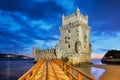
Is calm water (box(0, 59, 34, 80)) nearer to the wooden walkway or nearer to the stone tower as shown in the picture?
the stone tower

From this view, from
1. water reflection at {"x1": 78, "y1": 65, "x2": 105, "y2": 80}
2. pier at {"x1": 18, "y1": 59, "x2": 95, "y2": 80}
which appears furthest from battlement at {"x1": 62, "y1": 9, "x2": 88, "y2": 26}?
pier at {"x1": 18, "y1": 59, "x2": 95, "y2": 80}

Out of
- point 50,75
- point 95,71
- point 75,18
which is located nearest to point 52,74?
point 50,75

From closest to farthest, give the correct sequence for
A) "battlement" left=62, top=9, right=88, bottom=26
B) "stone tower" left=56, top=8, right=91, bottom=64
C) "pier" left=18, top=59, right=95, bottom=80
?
1. "pier" left=18, top=59, right=95, bottom=80
2. "stone tower" left=56, top=8, right=91, bottom=64
3. "battlement" left=62, top=9, right=88, bottom=26

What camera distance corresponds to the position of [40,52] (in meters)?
78.2

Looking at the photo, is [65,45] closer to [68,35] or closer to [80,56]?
[68,35]

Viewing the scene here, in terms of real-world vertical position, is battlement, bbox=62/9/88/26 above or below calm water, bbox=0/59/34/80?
above

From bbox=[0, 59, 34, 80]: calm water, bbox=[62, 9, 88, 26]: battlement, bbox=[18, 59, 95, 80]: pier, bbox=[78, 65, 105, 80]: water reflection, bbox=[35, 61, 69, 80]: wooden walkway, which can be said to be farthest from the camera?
bbox=[62, 9, 88, 26]: battlement

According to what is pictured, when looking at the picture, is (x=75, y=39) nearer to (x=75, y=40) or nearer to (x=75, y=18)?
(x=75, y=40)

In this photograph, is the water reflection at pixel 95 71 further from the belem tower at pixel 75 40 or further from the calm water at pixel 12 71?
the calm water at pixel 12 71

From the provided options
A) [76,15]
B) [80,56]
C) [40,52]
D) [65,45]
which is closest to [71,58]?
[80,56]

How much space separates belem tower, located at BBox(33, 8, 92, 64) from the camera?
53.3 metres

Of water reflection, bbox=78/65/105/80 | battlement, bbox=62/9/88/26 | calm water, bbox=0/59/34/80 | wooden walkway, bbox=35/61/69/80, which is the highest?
battlement, bbox=62/9/88/26

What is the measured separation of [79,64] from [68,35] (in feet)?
39.8

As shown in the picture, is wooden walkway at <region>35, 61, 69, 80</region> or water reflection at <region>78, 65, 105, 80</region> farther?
water reflection at <region>78, 65, 105, 80</region>
